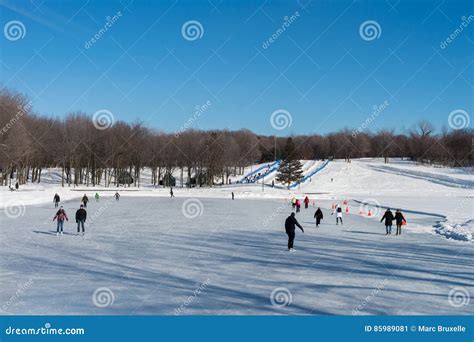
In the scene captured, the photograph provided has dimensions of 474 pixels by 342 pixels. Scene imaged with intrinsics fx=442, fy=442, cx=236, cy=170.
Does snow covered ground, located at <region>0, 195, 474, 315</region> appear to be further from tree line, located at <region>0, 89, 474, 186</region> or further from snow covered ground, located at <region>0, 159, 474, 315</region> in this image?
tree line, located at <region>0, 89, 474, 186</region>

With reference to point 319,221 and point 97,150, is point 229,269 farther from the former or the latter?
point 97,150

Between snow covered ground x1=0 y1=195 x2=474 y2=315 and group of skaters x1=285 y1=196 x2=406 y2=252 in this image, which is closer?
snow covered ground x1=0 y1=195 x2=474 y2=315

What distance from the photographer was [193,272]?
11.5m

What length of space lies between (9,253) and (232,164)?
67.5 metres

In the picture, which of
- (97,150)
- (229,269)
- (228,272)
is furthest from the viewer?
(97,150)

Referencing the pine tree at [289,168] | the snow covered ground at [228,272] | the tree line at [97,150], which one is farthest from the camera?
the pine tree at [289,168]

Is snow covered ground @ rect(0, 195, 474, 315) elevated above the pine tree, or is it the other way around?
the pine tree

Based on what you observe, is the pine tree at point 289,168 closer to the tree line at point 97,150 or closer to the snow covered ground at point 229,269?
the tree line at point 97,150

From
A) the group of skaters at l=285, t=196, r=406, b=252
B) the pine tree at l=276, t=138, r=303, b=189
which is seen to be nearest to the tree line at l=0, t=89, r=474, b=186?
the pine tree at l=276, t=138, r=303, b=189

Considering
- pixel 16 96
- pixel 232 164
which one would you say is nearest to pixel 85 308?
pixel 16 96

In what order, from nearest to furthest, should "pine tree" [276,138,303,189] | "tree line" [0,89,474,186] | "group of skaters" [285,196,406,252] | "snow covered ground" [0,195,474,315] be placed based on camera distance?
"snow covered ground" [0,195,474,315]
"group of skaters" [285,196,406,252]
"tree line" [0,89,474,186]
"pine tree" [276,138,303,189]

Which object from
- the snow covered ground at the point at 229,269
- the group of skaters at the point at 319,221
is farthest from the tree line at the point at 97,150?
the group of skaters at the point at 319,221

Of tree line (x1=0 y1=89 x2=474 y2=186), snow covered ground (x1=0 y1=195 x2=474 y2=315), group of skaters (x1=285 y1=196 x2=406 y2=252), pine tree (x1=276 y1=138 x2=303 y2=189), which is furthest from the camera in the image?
pine tree (x1=276 y1=138 x2=303 y2=189)

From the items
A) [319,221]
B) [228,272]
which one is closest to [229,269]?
[228,272]
